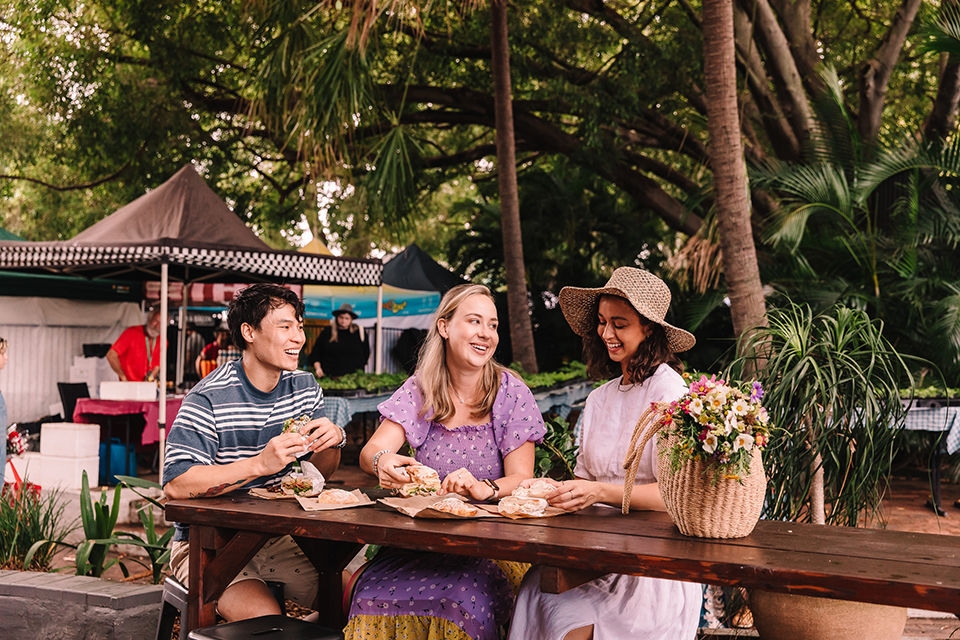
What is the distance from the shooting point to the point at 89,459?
9.14 metres

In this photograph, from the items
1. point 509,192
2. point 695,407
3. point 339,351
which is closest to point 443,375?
point 695,407

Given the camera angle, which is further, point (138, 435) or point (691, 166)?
point (691, 166)

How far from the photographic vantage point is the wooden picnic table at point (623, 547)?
7.74ft

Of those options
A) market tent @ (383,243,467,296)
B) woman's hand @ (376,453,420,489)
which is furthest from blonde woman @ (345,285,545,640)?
market tent @ (383,243,467,296)

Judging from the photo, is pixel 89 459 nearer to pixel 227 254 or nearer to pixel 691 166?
pixel 227 254

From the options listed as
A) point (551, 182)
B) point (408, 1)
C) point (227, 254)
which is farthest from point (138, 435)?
point (551, 182)

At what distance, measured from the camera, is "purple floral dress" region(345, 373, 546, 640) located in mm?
3332

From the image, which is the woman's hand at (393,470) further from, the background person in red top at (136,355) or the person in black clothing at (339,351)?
the person in black clothing at (339,351)

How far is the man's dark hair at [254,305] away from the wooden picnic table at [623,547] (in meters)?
0.62

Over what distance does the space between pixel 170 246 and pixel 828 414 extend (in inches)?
251

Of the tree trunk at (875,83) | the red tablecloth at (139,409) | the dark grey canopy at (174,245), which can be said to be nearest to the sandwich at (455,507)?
the dark grey canopy at (174,245)

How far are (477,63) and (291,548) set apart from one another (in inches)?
470

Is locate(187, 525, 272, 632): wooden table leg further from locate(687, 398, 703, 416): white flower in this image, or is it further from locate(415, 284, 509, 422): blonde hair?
locate(687, 398, 703, 416): white flower

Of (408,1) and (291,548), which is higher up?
(408,1)
